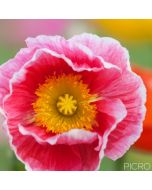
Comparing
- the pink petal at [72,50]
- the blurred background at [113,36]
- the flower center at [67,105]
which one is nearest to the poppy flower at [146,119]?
the blurred background at [113,36]

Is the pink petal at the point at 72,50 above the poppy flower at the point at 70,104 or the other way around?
above

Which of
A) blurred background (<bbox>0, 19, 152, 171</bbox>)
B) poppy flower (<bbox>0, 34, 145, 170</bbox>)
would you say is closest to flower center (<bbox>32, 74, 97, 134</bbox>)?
poppy flower (<bbox>0, 34, 145, 170</bbox>)

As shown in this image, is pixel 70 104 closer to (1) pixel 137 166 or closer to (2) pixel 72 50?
(2) pixel 72 50

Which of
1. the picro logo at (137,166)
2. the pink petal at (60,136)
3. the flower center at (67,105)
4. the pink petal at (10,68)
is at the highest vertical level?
the pink petal at (10,68)

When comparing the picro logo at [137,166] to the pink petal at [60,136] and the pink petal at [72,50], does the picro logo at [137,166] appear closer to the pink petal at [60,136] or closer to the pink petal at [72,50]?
the pink petal at [60,136]

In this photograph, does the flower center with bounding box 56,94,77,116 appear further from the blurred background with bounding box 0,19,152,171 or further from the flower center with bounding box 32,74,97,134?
the blurred background with bounding box 0,19,152,171

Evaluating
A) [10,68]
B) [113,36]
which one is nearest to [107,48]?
[113,36]
